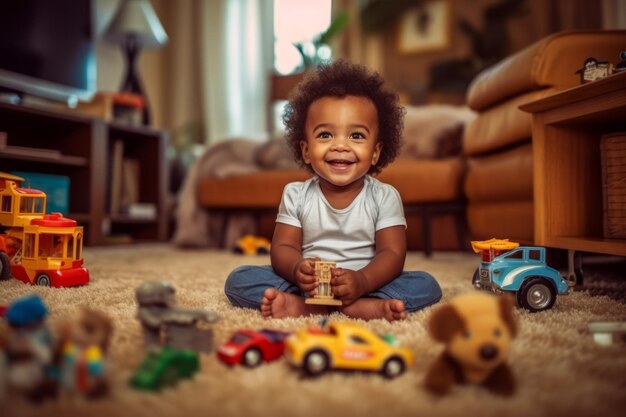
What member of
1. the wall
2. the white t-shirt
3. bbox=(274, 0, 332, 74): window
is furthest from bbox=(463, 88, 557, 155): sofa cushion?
bbox=(274, 0, 332, 74): window

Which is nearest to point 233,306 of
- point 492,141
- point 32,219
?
point 32,219

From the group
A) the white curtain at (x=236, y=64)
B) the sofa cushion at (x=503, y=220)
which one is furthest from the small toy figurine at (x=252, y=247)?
the white curtain at (x=236, y=64)

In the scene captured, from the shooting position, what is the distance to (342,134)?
1.05m

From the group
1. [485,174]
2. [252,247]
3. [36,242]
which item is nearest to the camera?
[36,242]

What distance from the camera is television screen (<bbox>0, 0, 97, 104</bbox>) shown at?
242 centimetres

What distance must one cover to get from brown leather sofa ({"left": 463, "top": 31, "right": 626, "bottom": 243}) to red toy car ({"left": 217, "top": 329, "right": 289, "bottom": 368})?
3.40 ft

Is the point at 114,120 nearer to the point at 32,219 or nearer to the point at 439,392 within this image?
the point at 32,219

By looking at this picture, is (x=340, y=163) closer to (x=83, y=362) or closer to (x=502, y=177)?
(x=83, y=362)

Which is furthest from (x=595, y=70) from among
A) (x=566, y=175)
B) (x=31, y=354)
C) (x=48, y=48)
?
(x=48, y=48)

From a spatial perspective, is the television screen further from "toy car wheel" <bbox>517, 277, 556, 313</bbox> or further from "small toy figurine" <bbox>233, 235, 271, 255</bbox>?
"toy car wheel" <bbox>517, 277, 556, 313</bbox>

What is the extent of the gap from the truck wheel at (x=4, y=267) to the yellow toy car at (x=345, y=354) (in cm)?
99

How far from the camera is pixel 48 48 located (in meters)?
2.64

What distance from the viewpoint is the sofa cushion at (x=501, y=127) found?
1.51 meters

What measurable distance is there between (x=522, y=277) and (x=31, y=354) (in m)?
0.88
